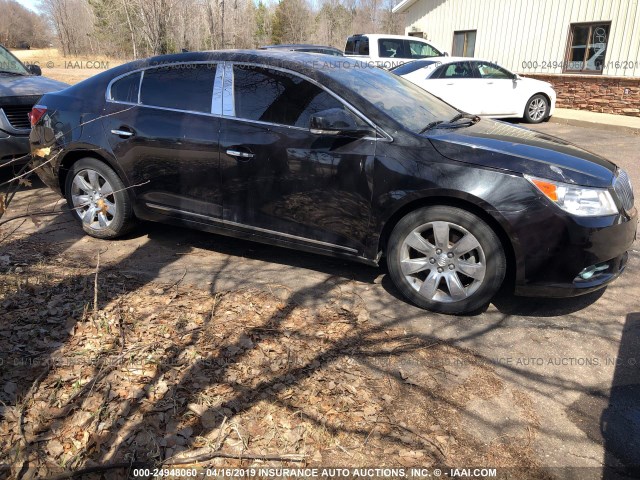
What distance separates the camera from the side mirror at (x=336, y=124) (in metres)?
3.57

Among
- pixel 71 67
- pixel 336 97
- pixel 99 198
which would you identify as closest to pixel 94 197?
pixel 99 198

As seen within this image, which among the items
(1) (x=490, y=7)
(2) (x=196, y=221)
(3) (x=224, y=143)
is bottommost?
(2) (x=196, y=221)

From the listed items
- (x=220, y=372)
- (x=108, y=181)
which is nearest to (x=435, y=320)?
(x=220, y=372)

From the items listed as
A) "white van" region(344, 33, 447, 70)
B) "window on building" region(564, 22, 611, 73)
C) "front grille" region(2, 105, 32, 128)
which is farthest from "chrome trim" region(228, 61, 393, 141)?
"window on building" region(564, 22, 611, 73)

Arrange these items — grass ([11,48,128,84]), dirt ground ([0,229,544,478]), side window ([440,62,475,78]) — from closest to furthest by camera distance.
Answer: dirt ground ([0,229,544,478]), side window ([440,62,475,78]), grass ([11,48,128,84])

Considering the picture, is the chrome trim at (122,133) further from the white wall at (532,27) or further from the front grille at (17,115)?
the white wall at (532,27)

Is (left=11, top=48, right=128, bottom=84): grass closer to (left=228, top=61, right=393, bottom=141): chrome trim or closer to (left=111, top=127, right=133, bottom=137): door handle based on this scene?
(left=111, top=127, right=133, bottom=137): door handle

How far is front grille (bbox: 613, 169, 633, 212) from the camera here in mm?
3516

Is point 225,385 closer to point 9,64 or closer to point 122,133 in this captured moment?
point 122,133

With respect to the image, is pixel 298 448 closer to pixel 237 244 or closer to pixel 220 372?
pixel 220 372

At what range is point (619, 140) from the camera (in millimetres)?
10719

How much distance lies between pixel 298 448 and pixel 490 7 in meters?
18.1

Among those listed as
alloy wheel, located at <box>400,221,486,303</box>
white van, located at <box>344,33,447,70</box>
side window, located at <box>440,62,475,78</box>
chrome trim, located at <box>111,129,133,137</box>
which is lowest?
alloy wheel, located at <box>400,221,486,303</box>

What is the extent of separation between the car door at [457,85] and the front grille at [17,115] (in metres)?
8.08
